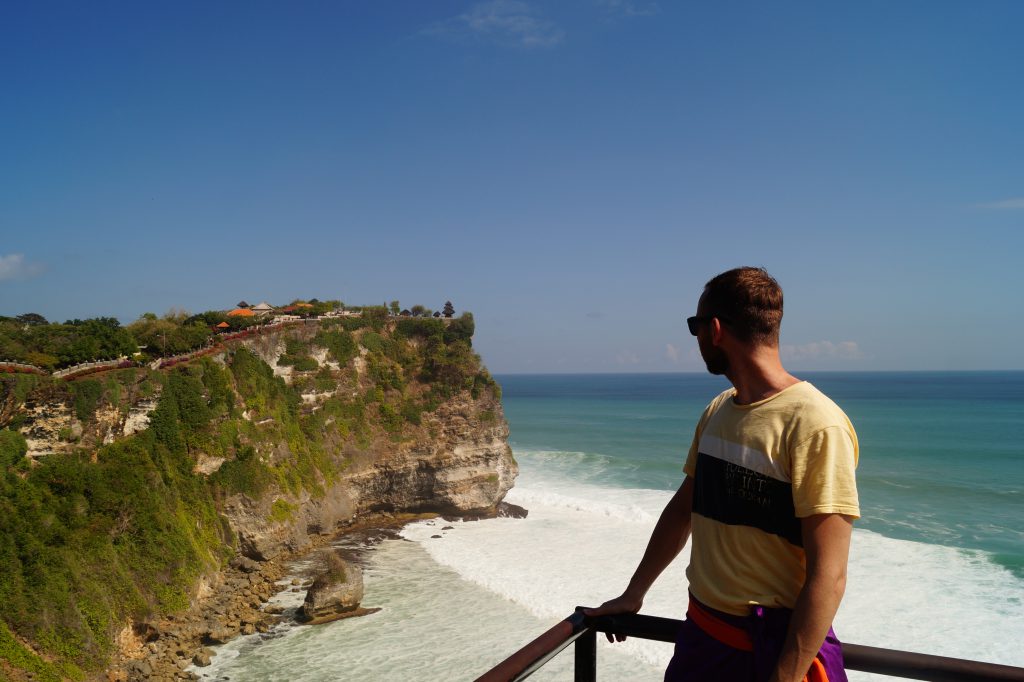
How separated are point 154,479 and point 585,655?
66.9 feet

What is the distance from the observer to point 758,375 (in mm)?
2047

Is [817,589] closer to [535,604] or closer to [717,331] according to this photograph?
[717,331]

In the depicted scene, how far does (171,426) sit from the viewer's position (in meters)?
21.1

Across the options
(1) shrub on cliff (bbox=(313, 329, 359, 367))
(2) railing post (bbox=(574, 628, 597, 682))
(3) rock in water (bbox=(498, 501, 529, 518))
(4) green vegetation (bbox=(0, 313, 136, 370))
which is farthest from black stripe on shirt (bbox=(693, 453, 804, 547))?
(1) shrub on cliff (bbox=(313, 329, 359, 367))

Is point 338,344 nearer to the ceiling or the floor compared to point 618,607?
nearer to the ceiling

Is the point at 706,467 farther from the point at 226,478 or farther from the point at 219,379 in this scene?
the point at 219,379

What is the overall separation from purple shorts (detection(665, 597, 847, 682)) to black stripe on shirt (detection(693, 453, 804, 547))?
270 mm

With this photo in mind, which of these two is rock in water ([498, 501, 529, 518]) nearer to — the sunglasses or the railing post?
the railing post

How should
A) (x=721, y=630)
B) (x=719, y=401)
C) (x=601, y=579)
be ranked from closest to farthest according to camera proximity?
(x=721, y=630) → (x=719, y=401) → (x=601, y=579)

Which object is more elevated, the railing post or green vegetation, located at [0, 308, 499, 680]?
the railing post

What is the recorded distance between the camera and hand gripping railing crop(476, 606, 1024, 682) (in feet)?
6.39

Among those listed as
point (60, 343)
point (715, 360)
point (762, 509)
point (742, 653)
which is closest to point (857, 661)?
point (742, 653)

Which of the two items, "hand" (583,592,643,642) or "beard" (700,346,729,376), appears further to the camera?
"hand" (583,592,643,642)

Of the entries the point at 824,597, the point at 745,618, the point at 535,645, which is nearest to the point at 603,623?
the point at 535,645
